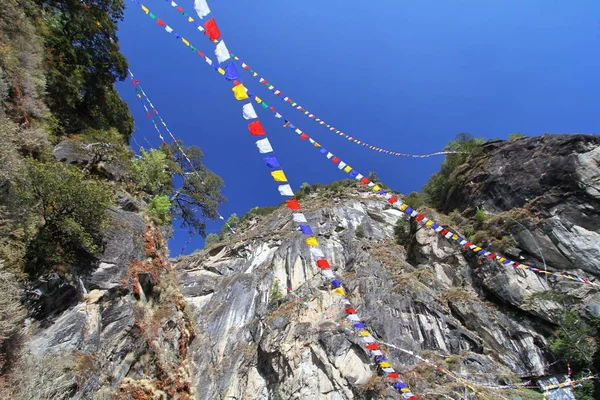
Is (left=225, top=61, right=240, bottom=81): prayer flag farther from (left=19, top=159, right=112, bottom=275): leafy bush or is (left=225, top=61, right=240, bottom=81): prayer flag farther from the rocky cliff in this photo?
the rocky cliff

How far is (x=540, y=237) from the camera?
19.8 m

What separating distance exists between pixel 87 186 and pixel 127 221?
264cm

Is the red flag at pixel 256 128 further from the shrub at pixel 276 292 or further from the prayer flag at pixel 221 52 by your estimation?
the shrub at pixel 276 292

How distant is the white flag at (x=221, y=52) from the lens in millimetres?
6770

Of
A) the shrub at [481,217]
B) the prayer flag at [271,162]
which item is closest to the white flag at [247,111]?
the prayer flag at [271,162]

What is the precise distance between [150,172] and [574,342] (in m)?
22.1

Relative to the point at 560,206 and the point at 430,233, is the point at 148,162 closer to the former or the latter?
the point at 430,233

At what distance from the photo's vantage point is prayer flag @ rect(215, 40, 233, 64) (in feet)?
→ 22.2

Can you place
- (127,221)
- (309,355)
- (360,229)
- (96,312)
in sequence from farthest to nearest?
(360,229) < (309,355) < (127,221) < (96,312)

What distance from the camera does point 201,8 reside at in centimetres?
679

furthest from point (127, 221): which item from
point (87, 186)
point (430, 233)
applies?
point (430, 233)

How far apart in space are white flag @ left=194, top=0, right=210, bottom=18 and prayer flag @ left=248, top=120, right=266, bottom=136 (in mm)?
2466

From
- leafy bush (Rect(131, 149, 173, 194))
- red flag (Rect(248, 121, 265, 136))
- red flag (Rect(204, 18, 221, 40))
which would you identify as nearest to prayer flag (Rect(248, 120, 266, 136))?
red flag (Rect(248, 121, 265, 136))

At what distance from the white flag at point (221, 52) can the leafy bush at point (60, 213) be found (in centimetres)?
472
